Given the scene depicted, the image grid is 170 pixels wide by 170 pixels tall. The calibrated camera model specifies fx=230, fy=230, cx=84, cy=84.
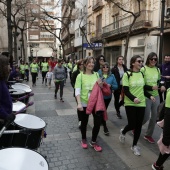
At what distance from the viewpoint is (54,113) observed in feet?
23.4

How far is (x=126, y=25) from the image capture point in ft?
65.3

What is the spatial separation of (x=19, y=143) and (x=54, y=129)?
7.84ft

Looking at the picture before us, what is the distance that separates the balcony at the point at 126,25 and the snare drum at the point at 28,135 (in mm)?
15234

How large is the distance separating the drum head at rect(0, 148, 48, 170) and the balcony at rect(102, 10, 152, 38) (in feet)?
53.2

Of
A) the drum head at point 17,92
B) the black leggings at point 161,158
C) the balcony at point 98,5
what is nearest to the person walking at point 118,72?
the drum head at point 17,92

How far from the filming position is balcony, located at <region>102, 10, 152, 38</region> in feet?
55.3

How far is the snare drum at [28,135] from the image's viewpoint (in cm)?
310

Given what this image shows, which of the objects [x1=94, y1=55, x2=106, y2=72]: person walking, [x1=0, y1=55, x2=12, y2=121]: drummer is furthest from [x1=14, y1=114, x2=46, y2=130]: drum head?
[x1=94, y1=55, x2=106, y2=72]: person walking

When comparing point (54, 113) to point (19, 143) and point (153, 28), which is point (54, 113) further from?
point (153, 28)

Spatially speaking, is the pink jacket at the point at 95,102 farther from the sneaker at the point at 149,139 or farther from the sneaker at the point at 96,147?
the sneaker at the point at 149,139

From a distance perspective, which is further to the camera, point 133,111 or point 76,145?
point 76,145

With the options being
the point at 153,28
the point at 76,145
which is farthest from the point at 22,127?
the point at 153,28

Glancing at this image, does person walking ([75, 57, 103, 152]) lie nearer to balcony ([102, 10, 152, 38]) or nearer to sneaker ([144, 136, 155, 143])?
sneaker ([144, 136, 155, 143])

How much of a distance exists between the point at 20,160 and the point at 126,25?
63.1 feet
